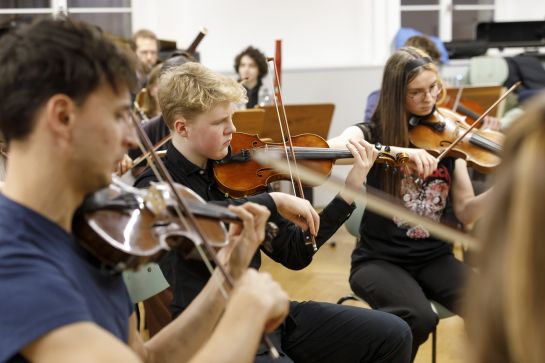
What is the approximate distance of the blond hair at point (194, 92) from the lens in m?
2.01

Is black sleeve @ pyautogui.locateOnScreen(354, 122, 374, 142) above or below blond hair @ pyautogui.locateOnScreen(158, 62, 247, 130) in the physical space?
below

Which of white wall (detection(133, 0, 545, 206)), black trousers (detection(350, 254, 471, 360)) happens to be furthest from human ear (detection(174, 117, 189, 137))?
white wall (detection(133, 0, 545, 206))

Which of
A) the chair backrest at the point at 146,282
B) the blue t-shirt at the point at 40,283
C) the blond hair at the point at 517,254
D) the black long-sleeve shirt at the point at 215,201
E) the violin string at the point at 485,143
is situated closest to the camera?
the blond hair at the point at 517,254

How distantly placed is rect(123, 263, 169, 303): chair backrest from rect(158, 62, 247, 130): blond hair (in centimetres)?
42

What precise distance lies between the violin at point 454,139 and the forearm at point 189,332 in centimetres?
141

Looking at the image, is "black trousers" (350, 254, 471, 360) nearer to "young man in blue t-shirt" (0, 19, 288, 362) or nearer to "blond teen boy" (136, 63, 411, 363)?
"blond teen boy" (136, 63, 411, 363)

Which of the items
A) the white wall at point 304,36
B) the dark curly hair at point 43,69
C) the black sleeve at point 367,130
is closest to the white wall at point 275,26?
the white wall at point 304,36

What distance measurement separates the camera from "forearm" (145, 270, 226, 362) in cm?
138

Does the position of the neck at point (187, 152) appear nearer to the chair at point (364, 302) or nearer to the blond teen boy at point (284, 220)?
the blond teen boy at point (284, 220)

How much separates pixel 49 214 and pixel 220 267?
0.99 feet

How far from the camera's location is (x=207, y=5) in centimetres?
578

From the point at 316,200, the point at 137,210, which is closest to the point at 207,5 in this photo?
the point at 316,200

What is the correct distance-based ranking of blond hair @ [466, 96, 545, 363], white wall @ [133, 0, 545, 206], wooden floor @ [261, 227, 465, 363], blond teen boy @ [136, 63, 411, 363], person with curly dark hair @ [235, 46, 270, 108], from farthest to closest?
white wall @ [133, 0, 545, 206] → person with curly dark hair @ [235, 46, 270, 108] → wooden floor @ [261, 227, 465, 363] → blond teen boy @ [136, 63, 411, 363] → blond hair @ [466, 96, 545, 363]

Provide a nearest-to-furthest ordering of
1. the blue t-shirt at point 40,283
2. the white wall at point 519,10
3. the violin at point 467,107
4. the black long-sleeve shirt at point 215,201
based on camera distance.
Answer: the blue t-shirt at point 40,283
the black long-sleeve shirt at point 215,201
the violin at point 467,107
the white wall at point 519,10
